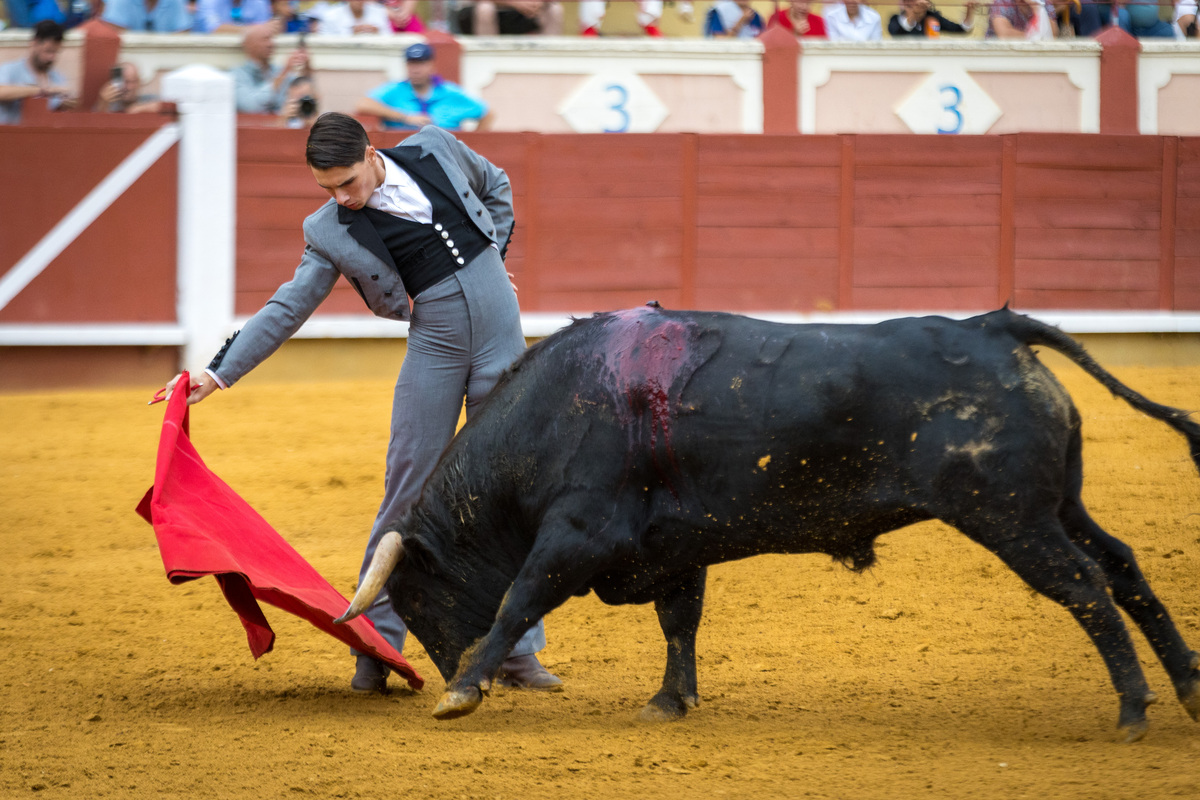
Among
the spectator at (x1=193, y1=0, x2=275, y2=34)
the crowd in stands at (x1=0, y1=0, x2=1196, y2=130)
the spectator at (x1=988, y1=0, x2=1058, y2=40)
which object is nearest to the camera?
the crowd in stands at (x1=0, y1=0, x2=1196, y2=130)

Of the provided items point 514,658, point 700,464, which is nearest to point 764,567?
point 514,658

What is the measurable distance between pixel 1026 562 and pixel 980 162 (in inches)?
252

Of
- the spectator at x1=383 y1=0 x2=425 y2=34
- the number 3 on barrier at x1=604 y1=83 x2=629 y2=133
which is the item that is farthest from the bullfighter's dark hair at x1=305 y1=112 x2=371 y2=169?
the number 3 on barrier at x1=604 y1=83 x2=629 y2=133

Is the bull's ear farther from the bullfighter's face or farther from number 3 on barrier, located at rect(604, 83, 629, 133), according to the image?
number 3 on barrier, located at rect(604, 83, 629, 133)

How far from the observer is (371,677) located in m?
3.45

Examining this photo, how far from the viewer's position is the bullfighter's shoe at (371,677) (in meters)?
3.45

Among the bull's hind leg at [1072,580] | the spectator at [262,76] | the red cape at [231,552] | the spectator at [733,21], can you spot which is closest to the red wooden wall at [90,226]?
the spectator at [262,76]

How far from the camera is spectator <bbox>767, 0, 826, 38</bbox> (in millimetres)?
9430

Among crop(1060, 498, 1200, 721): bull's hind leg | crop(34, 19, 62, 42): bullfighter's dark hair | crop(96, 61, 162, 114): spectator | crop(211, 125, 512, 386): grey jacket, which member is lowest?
crop(1060, 498, 1200, 721): bull's hind leg

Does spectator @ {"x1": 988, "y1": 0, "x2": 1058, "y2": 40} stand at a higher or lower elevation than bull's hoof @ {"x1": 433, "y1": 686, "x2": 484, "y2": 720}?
higher

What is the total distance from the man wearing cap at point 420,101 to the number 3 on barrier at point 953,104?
134 inches

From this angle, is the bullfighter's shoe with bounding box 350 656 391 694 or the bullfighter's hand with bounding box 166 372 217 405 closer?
the bullfighter's hand with bounding box 166 372 217 405

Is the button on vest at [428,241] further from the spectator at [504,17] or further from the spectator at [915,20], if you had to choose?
the spectator at [915,20]

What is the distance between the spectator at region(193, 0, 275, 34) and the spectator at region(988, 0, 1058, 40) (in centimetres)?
520
